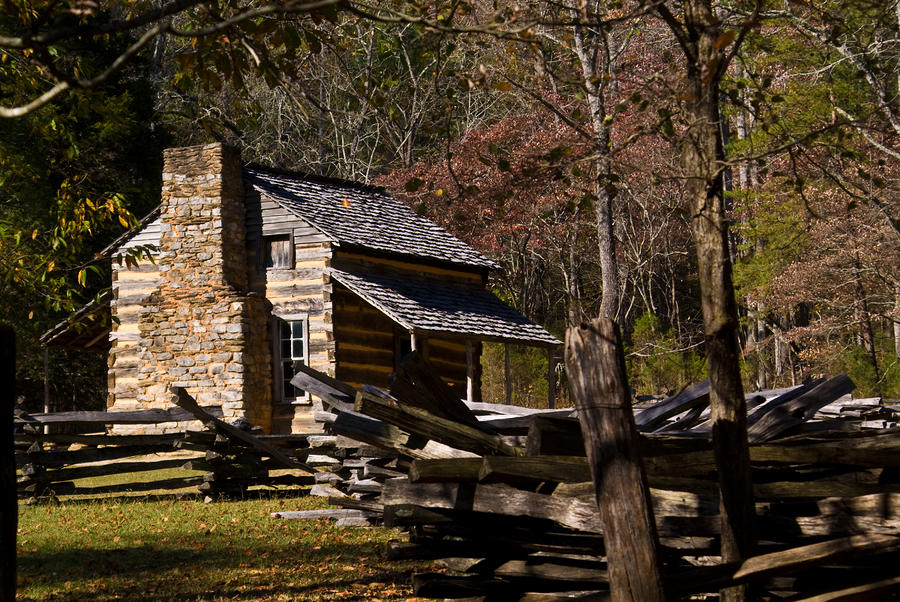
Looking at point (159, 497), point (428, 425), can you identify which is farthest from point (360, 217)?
point (428, 425)

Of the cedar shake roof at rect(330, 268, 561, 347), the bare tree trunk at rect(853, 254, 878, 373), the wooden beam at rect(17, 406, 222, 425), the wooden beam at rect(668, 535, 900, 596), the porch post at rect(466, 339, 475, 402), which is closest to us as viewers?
the wooden beam at rect(668, 535, 900, 596)

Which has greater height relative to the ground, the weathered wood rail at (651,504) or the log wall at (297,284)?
the log wall at (297,284)

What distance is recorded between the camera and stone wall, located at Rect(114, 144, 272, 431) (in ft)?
69.0

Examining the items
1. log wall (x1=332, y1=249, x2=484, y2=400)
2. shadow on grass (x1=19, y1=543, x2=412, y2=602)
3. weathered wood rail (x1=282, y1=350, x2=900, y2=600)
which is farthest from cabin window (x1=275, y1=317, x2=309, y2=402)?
weathered wood rail (x1=282, y1=350, x2=900, y2=600)

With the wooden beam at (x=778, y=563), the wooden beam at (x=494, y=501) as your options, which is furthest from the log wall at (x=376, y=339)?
the wooden beam at (x=778, y=563)

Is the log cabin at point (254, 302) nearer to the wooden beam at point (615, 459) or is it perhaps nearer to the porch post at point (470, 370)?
the porch post at point (470, 370)

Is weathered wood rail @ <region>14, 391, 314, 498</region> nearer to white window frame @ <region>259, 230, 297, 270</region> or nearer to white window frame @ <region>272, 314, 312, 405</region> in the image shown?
white window frame @ <region>272, 314, 312, 405</region>

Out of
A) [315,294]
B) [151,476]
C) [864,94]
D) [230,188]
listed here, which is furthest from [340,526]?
[864,94]

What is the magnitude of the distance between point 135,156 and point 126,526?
20380mm

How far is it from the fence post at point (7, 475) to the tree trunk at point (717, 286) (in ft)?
11.8

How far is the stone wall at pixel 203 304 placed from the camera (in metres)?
21.0

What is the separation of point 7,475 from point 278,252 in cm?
1705

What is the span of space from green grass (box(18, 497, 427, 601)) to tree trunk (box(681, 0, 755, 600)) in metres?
3.19

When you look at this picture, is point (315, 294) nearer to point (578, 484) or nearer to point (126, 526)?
point (126, 526)
